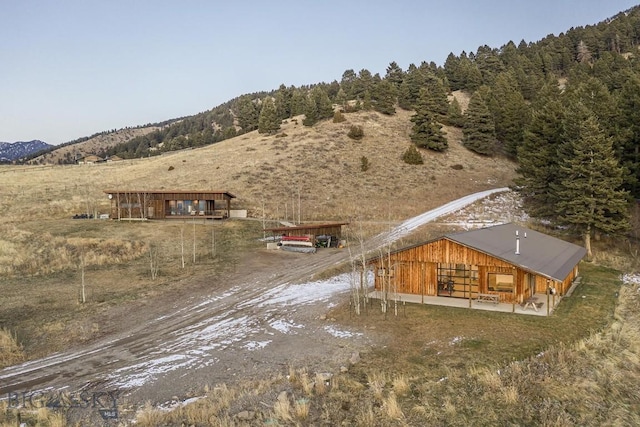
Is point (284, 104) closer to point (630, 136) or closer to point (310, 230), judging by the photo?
point (310, 230)

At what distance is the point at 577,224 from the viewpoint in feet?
116

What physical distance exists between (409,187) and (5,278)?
45.3m

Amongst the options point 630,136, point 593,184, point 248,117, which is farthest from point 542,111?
point 248,117

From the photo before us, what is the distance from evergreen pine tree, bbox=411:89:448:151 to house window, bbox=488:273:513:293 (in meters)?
48.7

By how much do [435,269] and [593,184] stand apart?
54.8 ft

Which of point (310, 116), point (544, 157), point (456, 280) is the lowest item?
point (456, 280)

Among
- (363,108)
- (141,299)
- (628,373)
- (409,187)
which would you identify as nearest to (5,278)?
(141,299)

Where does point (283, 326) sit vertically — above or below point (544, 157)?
below

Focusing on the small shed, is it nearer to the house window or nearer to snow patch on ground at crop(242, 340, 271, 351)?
the house window

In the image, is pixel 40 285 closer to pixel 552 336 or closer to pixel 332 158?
pixel 552 336

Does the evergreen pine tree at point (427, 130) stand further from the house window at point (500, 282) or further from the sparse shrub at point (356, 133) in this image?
the house window at point (500, 282)

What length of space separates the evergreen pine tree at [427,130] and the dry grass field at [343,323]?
14716 mm

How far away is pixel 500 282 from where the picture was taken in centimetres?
2419

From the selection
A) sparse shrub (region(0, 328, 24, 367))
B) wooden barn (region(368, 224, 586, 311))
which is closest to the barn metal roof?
wooden barn (region(368, 224, 586, 311))
